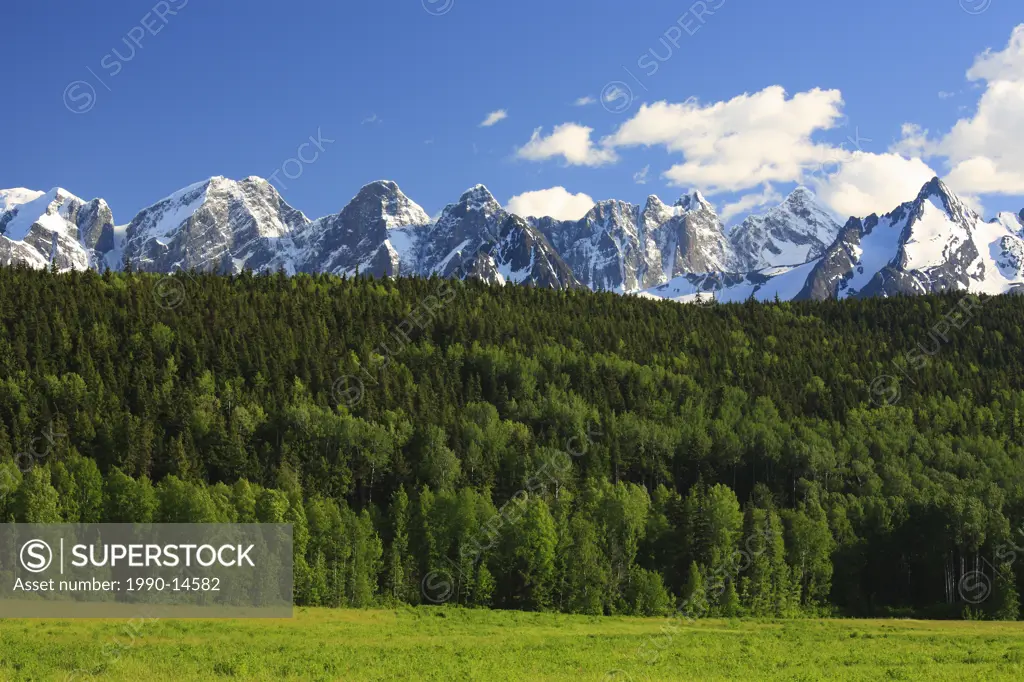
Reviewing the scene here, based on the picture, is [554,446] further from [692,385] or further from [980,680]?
[980,680]

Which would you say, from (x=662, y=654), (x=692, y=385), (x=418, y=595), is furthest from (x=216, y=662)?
(x=692, y=385)

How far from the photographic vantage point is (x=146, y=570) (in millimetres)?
89812

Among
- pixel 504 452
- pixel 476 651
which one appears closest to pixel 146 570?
pixel 476 651

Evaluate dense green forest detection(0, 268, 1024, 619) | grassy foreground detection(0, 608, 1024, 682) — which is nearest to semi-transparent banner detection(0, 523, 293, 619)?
dense green forest detection(0, 268, 1024, 619)

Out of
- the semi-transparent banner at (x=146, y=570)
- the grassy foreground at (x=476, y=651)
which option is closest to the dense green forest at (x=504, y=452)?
the semi-transparent banner at (x=146, y=570)

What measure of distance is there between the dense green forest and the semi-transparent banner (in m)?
2.65

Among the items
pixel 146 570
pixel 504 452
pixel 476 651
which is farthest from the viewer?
pixel 504 452

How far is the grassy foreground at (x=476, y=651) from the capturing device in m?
50.9

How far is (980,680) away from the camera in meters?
51.5

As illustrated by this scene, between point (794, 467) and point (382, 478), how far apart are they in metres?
61.1

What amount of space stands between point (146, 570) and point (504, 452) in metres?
57.5

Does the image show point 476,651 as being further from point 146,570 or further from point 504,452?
point 504,452

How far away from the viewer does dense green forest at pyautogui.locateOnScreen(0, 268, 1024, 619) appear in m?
100

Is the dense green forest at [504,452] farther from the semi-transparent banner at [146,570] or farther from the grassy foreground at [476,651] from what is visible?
the grassy foreground at [476,651]
